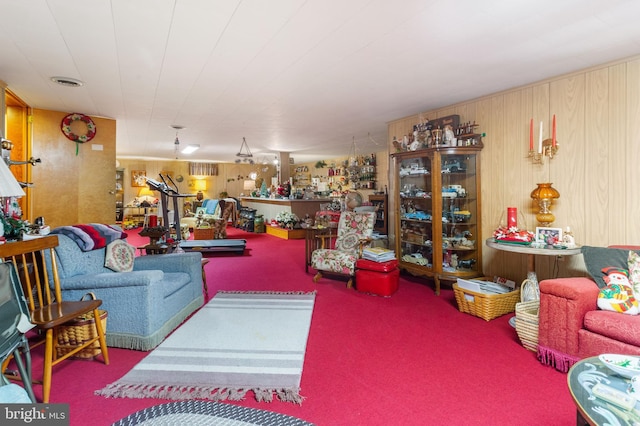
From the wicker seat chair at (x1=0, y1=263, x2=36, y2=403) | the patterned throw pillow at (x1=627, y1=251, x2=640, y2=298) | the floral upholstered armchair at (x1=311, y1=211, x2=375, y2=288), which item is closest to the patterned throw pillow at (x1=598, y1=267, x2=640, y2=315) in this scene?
the patterned throw pillow at (x1=627, y1=251, x2=640, y2=298)

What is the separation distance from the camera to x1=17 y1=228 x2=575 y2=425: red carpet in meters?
1.78

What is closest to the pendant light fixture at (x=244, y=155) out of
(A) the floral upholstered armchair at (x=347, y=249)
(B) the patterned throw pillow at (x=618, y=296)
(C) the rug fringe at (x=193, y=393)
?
(A) the floral upholstered armchair at (x=347, y=249)

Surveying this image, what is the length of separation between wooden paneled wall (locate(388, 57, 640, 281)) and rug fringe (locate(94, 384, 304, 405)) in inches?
119

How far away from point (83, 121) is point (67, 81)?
1749 mm

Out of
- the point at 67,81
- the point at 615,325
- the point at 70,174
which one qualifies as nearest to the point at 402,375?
the point at 615,325

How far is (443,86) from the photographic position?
3.64m

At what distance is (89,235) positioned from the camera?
106 inches

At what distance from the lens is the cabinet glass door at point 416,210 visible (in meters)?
4.15

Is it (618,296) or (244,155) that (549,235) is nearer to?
(618,296)

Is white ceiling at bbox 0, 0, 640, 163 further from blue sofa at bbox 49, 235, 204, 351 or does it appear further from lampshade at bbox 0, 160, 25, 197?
blue sofa at bbox 49, 235, 204, 351

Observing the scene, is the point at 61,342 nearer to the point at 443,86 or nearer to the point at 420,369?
the point at 420,369

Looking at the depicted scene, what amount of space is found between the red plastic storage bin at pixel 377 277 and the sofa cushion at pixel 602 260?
1.84 metres

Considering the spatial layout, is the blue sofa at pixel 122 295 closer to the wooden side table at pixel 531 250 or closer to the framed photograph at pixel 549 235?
the wooden side table at pixel 531 250

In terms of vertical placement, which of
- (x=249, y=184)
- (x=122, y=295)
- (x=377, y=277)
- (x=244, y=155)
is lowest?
(x=377, y=277)
